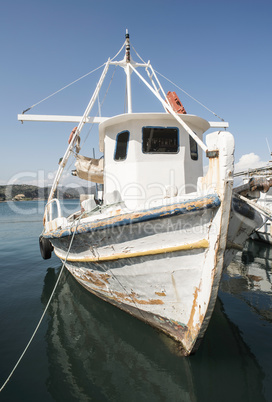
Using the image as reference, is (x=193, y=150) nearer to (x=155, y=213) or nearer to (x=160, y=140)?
(x=160, y=140)

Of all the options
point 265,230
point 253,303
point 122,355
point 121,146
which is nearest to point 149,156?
point 121,146

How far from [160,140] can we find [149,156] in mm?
478

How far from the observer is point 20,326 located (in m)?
5.05

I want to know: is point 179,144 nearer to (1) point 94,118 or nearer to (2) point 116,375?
(1) point 94,118

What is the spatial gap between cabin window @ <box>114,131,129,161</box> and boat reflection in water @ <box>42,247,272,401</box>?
136 inches

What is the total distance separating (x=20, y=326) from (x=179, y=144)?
514 centimetres

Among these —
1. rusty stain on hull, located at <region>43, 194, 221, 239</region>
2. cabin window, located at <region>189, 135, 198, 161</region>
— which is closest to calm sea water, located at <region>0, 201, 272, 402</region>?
rusty stain on hull, located at <region>43, 194, 221, 239</region>

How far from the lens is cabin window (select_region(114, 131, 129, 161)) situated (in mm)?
5402

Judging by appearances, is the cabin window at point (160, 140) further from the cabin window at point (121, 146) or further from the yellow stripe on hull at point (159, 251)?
the yellow stripe on hull at point (159, 251)

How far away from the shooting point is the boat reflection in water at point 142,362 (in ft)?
11.0

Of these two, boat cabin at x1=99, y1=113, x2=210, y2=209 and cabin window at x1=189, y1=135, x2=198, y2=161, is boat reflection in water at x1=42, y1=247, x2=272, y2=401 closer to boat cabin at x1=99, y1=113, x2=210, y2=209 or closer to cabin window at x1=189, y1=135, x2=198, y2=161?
boat cabin at x1=99, y1=113, x2=210, y2=209

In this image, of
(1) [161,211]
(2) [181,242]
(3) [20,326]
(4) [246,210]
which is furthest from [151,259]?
(3) [20,326]

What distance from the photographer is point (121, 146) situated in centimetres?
548

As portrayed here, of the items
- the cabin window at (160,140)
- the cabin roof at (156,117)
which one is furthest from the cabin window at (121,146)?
the cabin window at (160,140)
